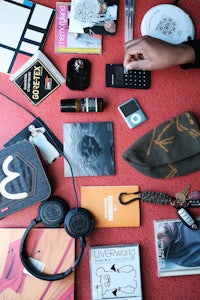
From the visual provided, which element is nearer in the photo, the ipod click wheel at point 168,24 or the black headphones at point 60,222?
the black headphones at point 60,222

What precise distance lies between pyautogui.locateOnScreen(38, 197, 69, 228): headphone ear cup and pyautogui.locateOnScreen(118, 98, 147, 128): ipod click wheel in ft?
0.94

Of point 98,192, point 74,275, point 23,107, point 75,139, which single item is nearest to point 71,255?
point 74,275

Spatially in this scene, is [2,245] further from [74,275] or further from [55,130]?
[55,130]

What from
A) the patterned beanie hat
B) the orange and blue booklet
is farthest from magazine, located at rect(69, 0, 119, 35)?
the orange and blue booklet

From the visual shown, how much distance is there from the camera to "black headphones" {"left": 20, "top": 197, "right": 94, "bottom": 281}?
0.85m

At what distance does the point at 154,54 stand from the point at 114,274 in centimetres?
58

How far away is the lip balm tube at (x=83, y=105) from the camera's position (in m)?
0.90

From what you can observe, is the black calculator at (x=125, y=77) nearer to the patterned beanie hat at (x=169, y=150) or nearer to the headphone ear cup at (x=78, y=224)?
the patterned beanie hat at (x=169, y=150)

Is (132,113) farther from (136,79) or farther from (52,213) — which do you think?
(52,213)

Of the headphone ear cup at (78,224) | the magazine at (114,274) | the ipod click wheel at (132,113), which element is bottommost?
the magazine at (114,274)

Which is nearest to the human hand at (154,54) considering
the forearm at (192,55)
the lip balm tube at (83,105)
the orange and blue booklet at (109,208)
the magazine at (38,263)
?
the forearm at (192,55)

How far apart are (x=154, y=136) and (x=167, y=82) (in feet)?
0.52

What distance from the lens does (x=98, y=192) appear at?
2.96 ft

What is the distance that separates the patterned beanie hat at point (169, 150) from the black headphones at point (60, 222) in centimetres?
19
